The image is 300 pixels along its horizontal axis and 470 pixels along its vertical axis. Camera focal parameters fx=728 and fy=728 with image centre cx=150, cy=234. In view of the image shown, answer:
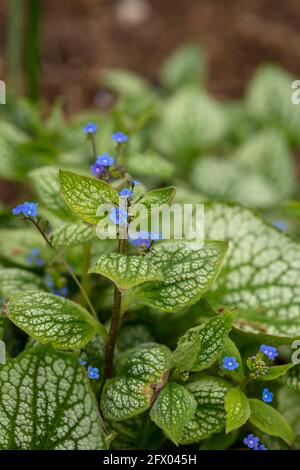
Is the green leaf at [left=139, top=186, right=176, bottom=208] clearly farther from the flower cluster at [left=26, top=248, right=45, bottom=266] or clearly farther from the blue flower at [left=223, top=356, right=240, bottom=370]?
the flower cluster at [left=26, top=248, right=45, bottom=266]

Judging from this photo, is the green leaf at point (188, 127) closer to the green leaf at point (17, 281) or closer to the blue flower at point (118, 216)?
the green leaf at point (17, 281)

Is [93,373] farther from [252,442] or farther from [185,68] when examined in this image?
[185,68]

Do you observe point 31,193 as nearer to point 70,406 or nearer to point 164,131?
point 164,131

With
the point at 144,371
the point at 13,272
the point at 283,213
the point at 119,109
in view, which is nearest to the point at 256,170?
the point at 283,213

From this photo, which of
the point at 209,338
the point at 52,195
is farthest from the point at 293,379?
the point at 52,195

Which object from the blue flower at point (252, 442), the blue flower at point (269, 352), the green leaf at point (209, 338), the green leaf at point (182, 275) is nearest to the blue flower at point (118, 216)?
the green leaf at point (182, 275)
